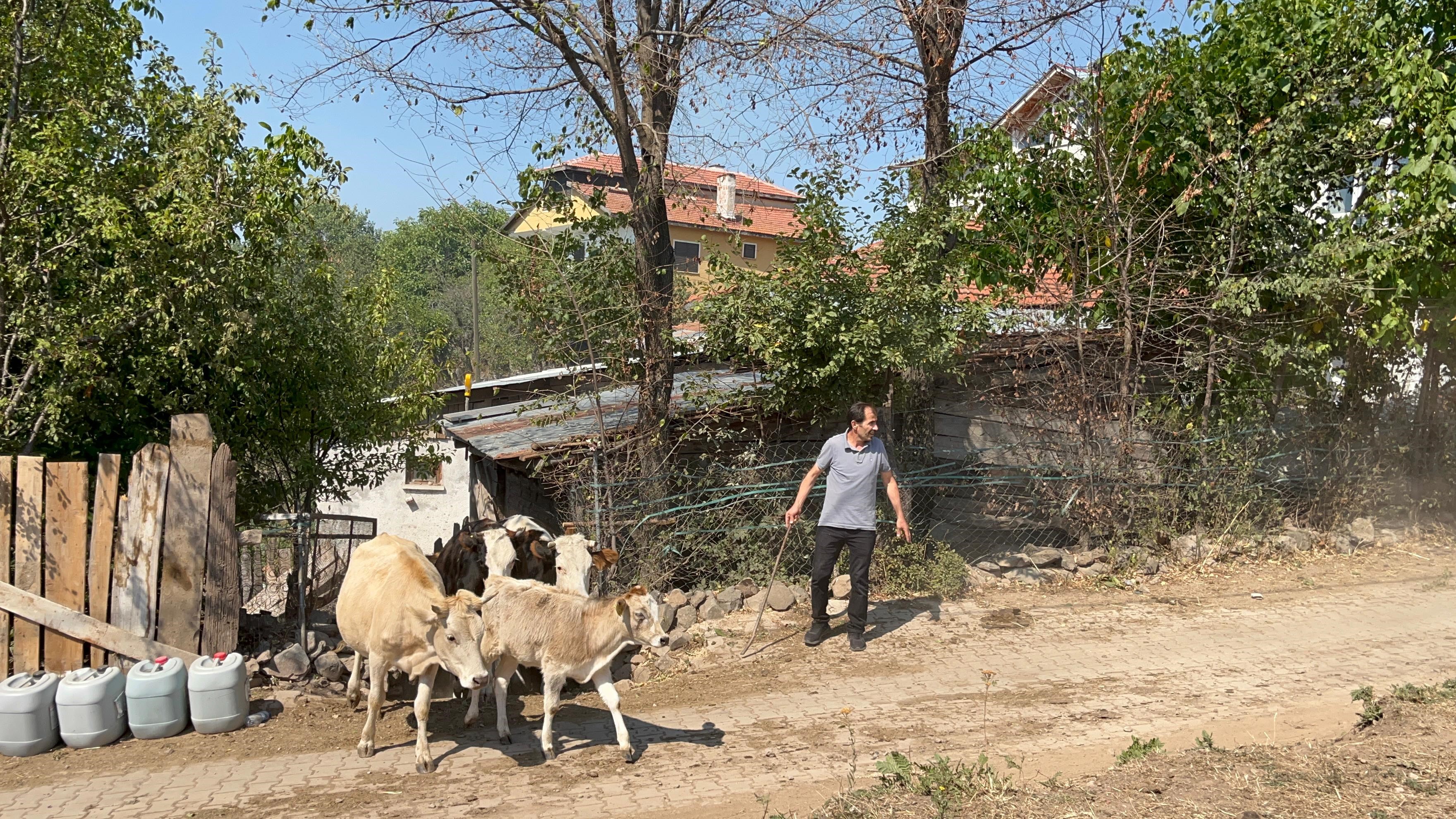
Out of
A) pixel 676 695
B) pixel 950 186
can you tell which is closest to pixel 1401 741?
pixel 676 695

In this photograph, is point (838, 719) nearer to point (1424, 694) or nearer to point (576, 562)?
point (576, 562)

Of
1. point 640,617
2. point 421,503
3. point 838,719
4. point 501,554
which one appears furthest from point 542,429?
point 421,503

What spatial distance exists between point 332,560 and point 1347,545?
12.6 metres

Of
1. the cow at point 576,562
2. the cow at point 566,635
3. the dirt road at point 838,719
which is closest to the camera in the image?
the dirt road at point 838,719

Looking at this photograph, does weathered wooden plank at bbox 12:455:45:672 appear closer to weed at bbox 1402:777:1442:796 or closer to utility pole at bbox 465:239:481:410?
utility pole at bbox 465:239:481:410

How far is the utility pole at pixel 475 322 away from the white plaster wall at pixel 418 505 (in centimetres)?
297

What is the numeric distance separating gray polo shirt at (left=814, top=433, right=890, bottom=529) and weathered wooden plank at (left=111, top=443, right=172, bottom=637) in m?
4.82

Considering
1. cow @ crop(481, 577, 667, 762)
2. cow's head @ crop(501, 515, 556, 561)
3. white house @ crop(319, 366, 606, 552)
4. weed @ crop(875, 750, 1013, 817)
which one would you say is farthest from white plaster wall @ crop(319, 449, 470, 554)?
weed @ crop(875, 750, 1013, 817)

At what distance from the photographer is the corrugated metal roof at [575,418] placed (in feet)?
32.4

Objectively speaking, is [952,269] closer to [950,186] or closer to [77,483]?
[950,186]

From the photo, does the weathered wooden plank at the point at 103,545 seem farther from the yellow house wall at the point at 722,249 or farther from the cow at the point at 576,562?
the yellow house wall at the point at 722,249

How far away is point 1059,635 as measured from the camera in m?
8.80

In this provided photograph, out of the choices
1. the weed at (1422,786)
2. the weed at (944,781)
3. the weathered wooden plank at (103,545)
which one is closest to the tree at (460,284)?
the weathered wooden plank at (103,545)

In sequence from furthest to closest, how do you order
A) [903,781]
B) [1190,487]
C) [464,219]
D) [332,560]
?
[332,560]
[1190,487]
[464,219]
[903,781]
